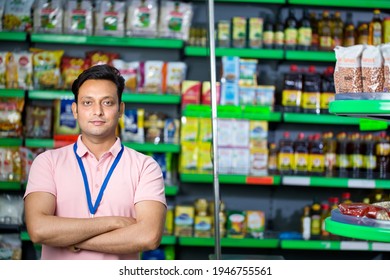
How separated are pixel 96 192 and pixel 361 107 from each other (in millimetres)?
921

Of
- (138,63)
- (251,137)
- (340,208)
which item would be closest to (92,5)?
(138,63)

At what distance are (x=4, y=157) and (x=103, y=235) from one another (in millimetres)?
2606

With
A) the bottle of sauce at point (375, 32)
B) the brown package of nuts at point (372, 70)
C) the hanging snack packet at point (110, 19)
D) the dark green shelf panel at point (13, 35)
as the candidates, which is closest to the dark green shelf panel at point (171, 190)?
the hanging snack packet at point (110, 19)

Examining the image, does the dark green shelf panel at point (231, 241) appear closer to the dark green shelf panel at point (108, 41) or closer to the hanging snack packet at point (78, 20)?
the dark green shelf panel at point (108, 41)

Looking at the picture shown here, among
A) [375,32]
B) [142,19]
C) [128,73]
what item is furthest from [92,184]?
[375,32]

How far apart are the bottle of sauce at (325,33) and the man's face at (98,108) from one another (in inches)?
106

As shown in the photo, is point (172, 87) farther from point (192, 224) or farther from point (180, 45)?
point (192, 224)

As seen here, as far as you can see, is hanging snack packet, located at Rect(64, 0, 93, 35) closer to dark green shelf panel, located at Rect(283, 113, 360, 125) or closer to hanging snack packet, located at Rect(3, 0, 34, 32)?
hanging snack packet, located at Rect(3, 0, 34, 32)

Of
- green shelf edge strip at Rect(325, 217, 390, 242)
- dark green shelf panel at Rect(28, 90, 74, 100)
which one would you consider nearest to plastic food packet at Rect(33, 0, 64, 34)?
dark green shelf panel at Rect(28, 90, 74, 100)

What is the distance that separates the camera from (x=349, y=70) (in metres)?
2.41

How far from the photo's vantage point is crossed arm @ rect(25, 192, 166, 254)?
2254mm

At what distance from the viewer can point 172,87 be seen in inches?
189

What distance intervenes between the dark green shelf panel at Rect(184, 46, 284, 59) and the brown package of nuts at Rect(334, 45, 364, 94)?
90.4 inches

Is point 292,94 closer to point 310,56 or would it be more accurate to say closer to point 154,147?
point 310,56
